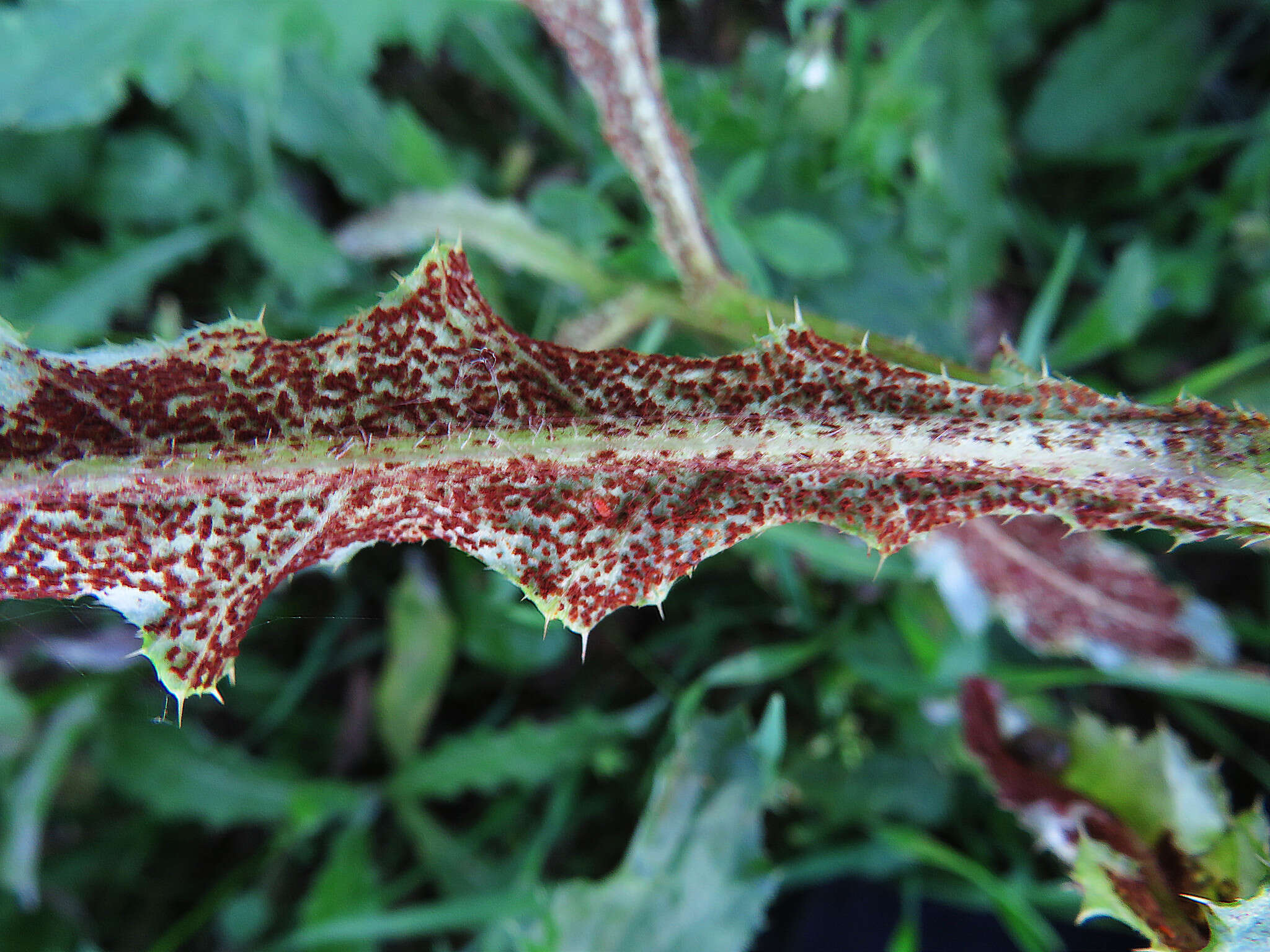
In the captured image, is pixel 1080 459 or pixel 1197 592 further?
pixel 1197 592

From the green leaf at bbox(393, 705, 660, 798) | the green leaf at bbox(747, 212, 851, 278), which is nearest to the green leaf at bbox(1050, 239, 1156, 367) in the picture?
the green leaf at bbox(747, 212, 851, 278)

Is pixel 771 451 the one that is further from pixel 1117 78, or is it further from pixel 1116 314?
pixel 1117 78

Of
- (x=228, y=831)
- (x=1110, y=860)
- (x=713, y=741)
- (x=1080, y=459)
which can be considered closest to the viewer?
(x=1080, y=459)

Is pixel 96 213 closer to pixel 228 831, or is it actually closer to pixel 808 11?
pixel 228 831

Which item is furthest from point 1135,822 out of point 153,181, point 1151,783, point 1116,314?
point 153,181

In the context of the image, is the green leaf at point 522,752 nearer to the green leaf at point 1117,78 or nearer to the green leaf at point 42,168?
the green leaf at point 42,168

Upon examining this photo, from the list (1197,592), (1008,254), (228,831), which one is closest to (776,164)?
(1008,254)

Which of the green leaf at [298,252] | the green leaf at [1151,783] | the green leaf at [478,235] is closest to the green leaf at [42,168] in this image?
the green leaf at [298,252]
